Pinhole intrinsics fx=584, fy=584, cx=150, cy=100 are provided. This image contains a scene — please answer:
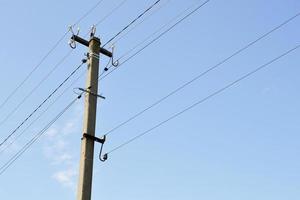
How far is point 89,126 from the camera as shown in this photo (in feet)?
42.2

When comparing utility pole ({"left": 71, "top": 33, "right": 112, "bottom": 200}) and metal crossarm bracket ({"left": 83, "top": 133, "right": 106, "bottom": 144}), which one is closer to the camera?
utility pole ({"left": 71, "top": 33, "right": 112, "bottom": 200})

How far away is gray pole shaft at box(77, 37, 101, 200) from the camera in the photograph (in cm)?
1199

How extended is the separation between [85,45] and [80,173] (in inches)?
149

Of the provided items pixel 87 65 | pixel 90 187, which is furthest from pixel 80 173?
pixel 87 65

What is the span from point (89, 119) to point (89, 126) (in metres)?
0.17

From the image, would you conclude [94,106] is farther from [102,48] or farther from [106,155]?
[102,48]

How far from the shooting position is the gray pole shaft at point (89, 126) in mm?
11992

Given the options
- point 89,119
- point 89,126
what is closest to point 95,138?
point 89,126

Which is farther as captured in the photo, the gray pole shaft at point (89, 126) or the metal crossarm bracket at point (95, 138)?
the metal crossarm bracket at point (95, 138)

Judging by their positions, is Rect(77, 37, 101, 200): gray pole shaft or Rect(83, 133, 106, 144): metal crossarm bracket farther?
Rect(83, 133, 106, 144): metal crossarm bracket

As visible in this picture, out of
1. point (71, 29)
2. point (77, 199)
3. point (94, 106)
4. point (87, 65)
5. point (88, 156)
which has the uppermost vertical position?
point (71, 29)

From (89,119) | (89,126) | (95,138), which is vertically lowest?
(95,138)

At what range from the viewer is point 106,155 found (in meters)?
13.2

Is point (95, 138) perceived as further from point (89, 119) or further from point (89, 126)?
A: point (89, 119)
